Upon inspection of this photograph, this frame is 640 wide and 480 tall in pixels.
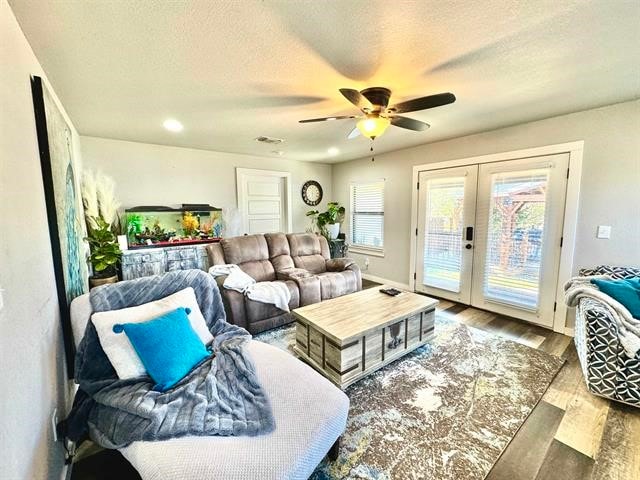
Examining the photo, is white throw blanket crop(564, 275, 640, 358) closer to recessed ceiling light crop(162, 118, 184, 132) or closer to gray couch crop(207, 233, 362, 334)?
gray couch crop(207, 233, 362, 334)

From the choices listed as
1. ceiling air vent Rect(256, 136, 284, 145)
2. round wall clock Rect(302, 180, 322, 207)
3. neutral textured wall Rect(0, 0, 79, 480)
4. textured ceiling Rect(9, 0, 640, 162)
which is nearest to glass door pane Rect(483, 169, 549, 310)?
textured ceiling Rect(9, 0, 640, 162)

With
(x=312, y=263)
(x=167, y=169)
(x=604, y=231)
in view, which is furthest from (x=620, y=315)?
(x=167, y=169)

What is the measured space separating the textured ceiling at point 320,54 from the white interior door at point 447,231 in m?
1.14

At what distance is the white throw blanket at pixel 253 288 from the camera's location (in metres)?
2.88

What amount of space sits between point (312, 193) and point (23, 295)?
15.8 feet

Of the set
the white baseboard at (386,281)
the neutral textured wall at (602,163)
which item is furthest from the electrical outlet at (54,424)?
the white baseboard at (386,281)

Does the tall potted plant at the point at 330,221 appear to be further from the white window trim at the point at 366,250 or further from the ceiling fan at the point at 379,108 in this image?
the ceiling fan at the point at 379,108

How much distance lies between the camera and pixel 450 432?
1.68 m

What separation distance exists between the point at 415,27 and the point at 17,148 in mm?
1936

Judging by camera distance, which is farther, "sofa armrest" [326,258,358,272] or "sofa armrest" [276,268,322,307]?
"sofa armrest" [326,258,358,272]

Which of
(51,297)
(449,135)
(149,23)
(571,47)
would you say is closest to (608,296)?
(571,47)

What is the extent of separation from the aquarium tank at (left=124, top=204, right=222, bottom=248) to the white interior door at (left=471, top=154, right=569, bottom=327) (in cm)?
390

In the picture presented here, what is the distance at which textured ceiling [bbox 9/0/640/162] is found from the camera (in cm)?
130

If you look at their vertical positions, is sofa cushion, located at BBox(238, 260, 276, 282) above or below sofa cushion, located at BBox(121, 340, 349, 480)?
above
